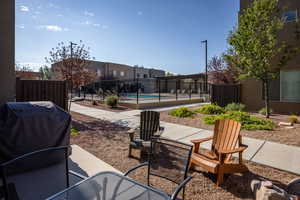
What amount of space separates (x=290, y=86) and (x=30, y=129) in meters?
11.3

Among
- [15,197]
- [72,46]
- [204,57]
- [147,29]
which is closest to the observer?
[15,197]

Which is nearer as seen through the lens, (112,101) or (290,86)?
(290,86)

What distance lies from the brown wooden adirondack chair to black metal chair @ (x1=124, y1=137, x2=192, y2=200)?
1.07 meters

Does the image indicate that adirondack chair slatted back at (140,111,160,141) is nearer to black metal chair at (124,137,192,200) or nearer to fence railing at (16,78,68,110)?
black metal chair at (124,137,192,200)

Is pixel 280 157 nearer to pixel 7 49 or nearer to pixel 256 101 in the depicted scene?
pixel 7 49

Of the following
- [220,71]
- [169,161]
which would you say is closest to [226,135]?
[169,161]

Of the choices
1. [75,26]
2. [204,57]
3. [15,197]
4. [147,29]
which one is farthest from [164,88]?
[15,197]

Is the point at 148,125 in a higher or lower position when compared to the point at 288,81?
lower

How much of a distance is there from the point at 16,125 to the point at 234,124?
11.8 feet

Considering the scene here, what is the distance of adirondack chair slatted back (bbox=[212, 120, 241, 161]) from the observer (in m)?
3.21

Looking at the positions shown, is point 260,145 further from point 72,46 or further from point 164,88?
→ point 164,88

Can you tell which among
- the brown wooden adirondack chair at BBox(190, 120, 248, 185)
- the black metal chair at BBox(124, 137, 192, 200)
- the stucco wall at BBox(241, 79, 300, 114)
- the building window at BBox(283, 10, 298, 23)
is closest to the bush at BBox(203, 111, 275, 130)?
the brown wooden adirondack chair at BBox(190, 120, 248, 185)

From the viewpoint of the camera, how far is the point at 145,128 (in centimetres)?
442

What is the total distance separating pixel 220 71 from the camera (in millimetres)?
14945
